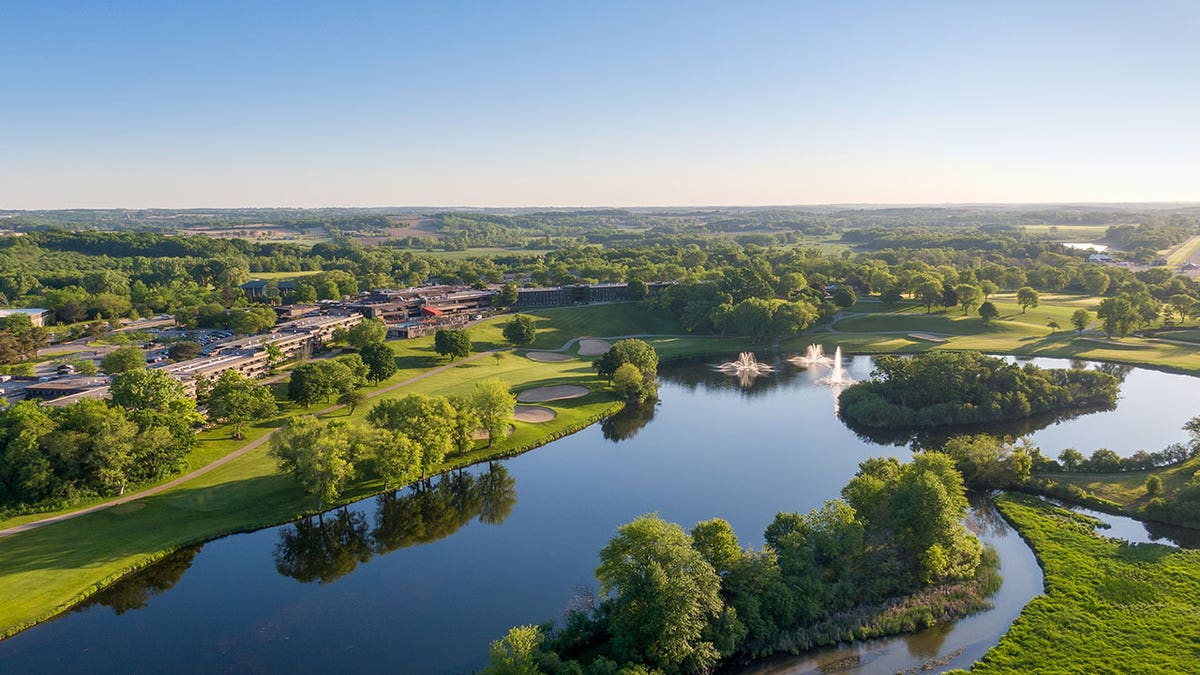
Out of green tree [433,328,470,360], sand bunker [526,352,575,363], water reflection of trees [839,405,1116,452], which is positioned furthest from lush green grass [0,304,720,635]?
water reflection of trees [839,405,1116,452]

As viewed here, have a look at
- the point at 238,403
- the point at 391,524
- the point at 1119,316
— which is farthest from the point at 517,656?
the point at 1119,316

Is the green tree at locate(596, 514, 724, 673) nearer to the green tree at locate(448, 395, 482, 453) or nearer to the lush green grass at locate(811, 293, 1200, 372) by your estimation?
the green tree at locate(448, 395, 482, 453)

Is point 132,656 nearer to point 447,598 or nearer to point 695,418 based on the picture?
point 447,598

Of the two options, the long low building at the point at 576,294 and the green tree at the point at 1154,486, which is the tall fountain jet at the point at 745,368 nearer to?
the long low building at the point at 576,294

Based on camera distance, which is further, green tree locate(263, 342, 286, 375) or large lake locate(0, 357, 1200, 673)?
green tree locate(263, 342, 286, 375)

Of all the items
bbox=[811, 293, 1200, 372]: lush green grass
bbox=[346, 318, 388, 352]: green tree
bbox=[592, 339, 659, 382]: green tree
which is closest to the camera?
bbox=[592, 339, 659, 382]: green tree

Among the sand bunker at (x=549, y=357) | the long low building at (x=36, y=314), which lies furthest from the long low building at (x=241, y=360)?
the long low building at (x=36, y=314)
